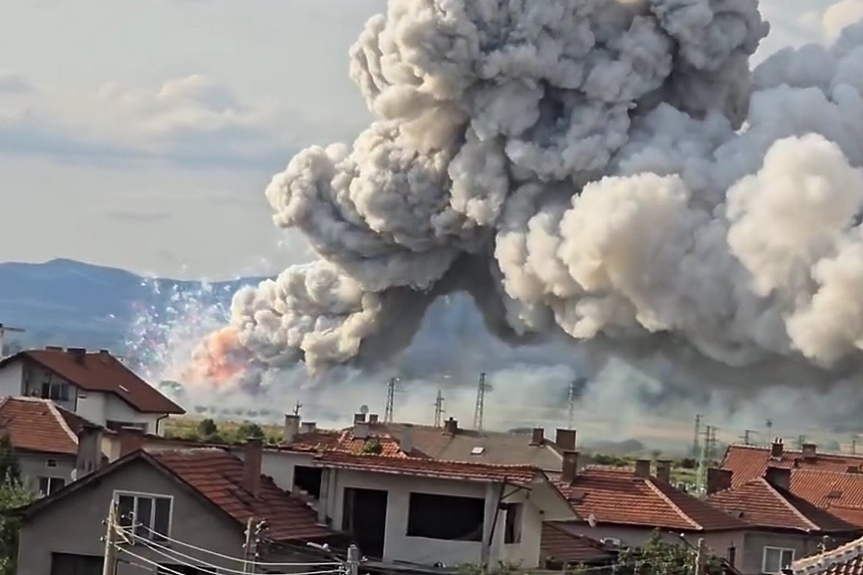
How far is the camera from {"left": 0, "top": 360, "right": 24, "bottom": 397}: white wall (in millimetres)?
55250

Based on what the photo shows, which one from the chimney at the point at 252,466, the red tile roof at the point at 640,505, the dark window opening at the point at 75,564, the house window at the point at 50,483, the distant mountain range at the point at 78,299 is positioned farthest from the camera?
the distant mountain range at the point at 78,299

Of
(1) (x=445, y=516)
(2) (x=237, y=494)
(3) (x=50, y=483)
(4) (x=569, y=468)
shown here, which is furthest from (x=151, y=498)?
(4) (x=569, y=468)

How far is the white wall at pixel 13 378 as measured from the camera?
55.2 meters

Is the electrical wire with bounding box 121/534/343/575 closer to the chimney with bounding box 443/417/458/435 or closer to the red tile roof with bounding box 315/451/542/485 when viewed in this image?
the red tile roof with bounding box 315/451/542/485

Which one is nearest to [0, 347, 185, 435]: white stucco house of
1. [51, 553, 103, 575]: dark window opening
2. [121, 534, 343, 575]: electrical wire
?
[51, 553, 103, 575]: dark window opening

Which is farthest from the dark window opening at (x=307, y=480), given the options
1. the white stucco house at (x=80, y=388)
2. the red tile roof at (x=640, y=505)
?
the white stucco house at (x=80, y=388)

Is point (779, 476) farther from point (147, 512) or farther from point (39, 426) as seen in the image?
point (147, 512)

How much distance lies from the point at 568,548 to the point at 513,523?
3.76 m

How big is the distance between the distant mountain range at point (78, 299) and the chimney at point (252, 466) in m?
74.8

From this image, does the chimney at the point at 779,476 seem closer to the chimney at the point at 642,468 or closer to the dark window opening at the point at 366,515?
the chimney at the point at 642,468

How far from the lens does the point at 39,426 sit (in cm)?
4447

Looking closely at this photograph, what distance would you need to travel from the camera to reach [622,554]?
35.1 meters

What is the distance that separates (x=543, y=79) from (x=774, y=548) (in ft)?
49.3

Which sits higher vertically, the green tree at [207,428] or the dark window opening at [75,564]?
the green tree at [207,428]
